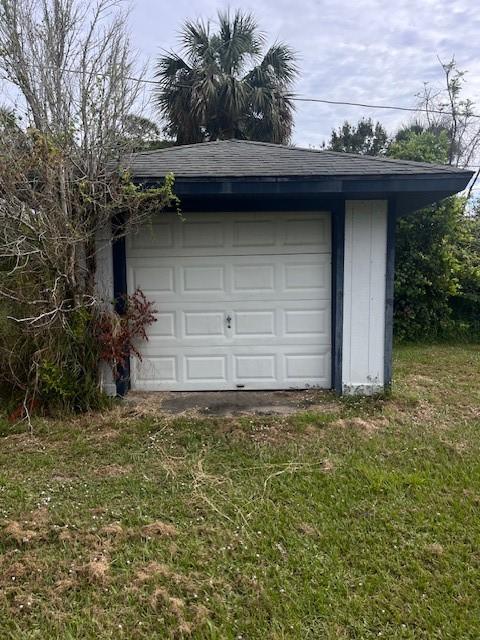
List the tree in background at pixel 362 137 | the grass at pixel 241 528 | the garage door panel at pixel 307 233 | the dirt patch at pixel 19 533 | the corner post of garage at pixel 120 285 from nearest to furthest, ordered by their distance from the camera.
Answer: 1. the grass at pixel 241 528
2. the dirt patch at pixel 19 533
3. the corner post of garage at pixel 120 285
4. the garage door panel at pixel 307 233
5. the tree in background at pixel 362 137

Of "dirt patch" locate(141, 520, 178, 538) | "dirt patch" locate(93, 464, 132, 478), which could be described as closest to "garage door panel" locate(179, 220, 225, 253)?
"dirt patch" locate(93, 464, 132, 478)

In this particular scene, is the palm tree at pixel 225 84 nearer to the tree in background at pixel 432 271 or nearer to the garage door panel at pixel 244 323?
the tree in background at pixel 432 271

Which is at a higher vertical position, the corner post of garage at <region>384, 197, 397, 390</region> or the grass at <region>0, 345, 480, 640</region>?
the corner post of garage at <region>384, 197, 397, 390</region>

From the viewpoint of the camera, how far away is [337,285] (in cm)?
532

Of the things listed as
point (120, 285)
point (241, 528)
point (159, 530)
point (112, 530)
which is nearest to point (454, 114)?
point (120, 285)

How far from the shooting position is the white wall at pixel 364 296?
17.1 feet

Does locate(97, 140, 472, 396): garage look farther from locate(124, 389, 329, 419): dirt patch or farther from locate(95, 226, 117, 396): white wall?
locate(124, 389, 329, 419): dirt patch

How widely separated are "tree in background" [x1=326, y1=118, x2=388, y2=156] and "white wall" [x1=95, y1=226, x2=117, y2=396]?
1610 cm

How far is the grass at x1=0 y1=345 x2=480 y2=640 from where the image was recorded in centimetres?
217

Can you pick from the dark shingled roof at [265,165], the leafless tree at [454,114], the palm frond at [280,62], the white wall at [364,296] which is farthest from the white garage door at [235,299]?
the leafless tree at [454,114]

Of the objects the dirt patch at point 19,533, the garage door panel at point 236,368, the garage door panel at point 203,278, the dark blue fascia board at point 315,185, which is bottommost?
the dirt patch at point 19,533

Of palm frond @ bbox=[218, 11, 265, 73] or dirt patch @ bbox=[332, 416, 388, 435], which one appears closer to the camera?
dirt patch @ bbox=[332, 416, 388, 435]

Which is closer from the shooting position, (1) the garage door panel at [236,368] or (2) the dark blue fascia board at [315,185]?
(2) the dark blue fascia board at [315,185]

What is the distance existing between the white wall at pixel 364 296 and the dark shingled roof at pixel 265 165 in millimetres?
427
